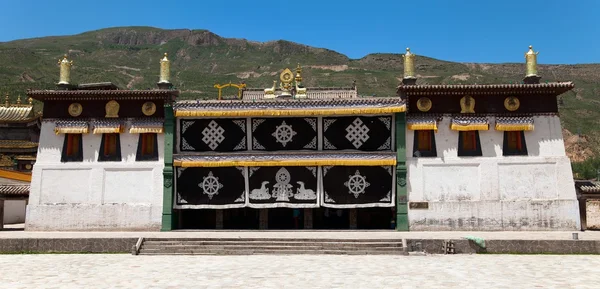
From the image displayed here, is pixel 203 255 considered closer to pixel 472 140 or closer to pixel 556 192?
pixel 472 140

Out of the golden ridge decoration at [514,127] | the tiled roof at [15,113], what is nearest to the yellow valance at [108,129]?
the golden ridge decoration at [514,127]

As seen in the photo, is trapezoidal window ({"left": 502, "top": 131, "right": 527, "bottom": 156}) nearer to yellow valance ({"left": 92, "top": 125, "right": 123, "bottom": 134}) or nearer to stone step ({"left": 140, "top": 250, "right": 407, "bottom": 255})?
stone step ({"left": 140, "top": 250, "right": 407, "bottom": 255})

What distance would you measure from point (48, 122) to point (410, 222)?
15.7 meters

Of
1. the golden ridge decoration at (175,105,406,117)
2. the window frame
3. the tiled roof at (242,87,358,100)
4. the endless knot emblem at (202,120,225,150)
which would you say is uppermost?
the tiled roof at (242,87,358,100)

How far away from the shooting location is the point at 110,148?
22281 millimetres

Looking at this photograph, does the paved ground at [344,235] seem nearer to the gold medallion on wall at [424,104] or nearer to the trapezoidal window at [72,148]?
the trapezoidal window at [72,148]

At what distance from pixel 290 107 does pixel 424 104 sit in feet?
17.9

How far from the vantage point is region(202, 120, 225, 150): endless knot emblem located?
22203 mm

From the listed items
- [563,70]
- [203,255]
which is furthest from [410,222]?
[563,70]

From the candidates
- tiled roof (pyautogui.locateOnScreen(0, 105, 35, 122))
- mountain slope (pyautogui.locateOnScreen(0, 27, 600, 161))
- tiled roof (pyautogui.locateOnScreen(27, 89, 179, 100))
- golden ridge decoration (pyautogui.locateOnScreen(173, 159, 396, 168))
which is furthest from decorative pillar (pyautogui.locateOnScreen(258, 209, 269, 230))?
mountain slope (pyautogui.locateOnScreen(0, 27, 600, 161))

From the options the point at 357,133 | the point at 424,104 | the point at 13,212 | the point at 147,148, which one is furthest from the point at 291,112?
the point at 13,212

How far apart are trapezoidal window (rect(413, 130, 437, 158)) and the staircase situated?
5412mm

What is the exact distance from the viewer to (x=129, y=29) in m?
160

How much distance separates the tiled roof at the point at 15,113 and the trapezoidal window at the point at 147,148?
66.5 feet
